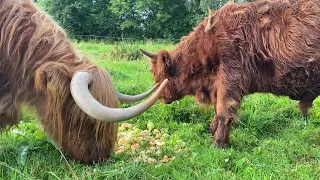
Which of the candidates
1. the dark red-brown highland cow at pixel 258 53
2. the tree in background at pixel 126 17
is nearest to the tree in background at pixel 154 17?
the tree in background at pixel 126 17

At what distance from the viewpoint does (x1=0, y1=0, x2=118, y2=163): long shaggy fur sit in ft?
11.4

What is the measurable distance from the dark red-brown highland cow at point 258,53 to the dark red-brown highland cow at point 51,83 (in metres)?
1.51

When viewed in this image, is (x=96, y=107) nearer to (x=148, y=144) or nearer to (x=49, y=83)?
(x=49, y=83)

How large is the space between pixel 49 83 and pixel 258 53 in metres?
2.43

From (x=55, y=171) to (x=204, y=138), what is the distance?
2119mm

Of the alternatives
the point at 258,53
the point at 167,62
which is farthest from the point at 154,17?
the point at 258,53

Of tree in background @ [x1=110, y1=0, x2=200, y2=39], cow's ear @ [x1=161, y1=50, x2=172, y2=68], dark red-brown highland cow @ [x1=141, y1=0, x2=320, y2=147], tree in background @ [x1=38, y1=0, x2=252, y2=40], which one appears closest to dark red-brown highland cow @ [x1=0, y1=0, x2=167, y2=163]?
dark red-brown highland cow @ [x1=141, y1=0, x2=320, y2=147]

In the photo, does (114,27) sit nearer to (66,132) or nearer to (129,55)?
(129,55)

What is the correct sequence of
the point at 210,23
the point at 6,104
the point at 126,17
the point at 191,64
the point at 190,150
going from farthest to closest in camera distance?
the point at 126,17, the point at 191,64, the point at 210,23, the point at 190,150, the point at 6,104

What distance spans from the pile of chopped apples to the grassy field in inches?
0.5

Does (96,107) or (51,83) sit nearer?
(96,107)

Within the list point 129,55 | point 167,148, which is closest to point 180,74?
point 167,148

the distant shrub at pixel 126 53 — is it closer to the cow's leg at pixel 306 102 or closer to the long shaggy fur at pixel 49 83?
the cow's leg at pixel 306 102

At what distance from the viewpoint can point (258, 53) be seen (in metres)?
4.68
